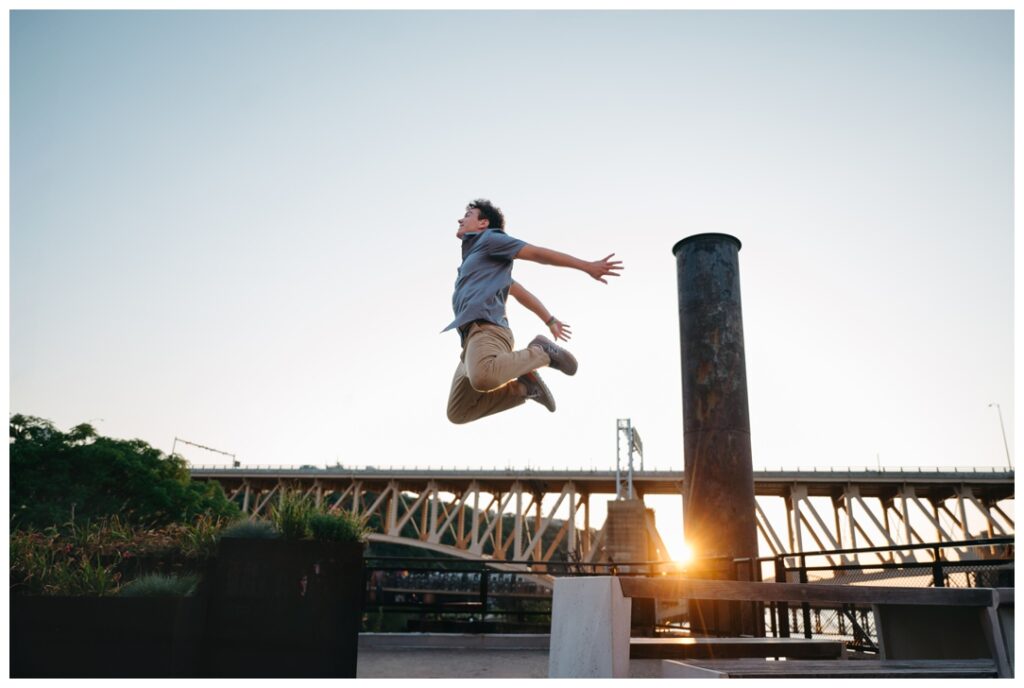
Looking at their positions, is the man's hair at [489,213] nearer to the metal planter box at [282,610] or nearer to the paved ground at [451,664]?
the metal planter box at [282,610]

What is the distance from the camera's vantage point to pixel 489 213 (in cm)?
472

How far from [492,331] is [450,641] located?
6.16 metres

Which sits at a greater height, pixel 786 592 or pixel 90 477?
pixel 90 477

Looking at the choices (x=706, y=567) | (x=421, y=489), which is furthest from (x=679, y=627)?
(x=421, y=489)

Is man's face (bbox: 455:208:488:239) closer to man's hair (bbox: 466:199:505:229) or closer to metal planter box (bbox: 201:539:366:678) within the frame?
man's hair (bbox: 466:199:505:229)

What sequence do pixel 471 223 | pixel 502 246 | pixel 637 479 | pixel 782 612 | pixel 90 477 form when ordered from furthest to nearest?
pixel 637 479, pixel 90 477, pixel 782 612, pixel 471 223, pixel 502 246

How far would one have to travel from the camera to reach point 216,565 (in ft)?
17.8

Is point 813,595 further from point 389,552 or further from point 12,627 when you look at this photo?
point 389,552

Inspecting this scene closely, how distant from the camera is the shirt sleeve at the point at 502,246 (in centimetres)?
420

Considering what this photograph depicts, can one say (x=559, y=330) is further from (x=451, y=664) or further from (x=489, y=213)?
(x=451, y=664)

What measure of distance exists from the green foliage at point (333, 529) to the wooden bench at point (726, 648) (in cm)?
290

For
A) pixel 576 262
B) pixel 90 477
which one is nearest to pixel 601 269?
pixel 576 262

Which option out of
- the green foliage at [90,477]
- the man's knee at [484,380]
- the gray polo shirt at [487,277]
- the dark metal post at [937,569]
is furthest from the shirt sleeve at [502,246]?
the green foliage at [90,477]

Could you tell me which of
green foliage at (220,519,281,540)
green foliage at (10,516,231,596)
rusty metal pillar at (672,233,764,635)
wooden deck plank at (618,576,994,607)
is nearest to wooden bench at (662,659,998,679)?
wooden deck plank at (618,576,994,607)
